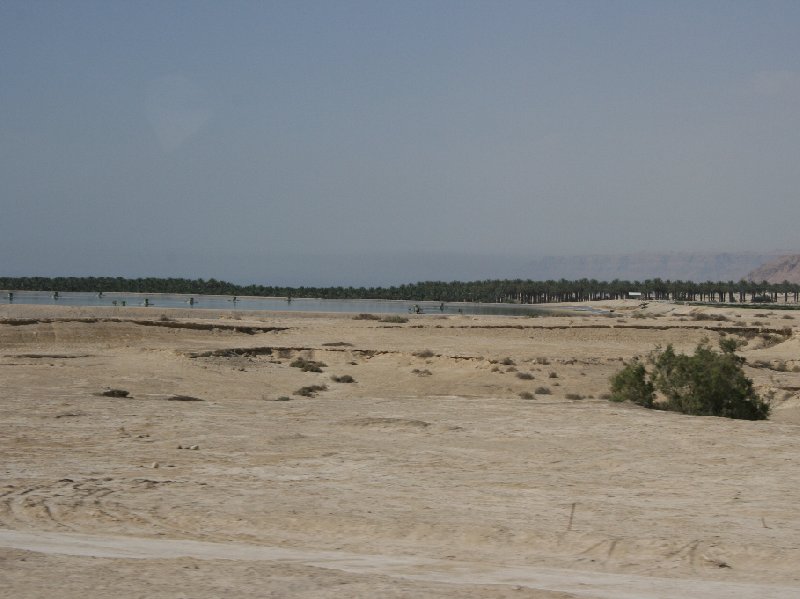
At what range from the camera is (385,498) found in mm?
12500

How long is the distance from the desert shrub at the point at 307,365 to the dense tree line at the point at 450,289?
99.2 metres

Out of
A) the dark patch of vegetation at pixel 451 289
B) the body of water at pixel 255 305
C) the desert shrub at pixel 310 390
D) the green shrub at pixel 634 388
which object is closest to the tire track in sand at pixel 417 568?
the green shrub at pixel 634 388

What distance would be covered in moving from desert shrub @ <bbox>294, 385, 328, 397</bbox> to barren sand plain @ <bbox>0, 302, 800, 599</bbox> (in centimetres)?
139

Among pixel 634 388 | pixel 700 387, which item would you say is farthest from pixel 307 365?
pixel 700 387

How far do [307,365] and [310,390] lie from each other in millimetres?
7858

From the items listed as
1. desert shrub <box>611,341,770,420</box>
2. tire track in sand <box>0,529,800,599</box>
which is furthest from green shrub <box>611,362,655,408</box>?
Result: tire track in sand <box>0,529,800,599</box>

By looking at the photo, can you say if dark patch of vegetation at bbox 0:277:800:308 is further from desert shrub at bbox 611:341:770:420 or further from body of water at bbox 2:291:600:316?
desert shrub at bbox 611:341:770:420

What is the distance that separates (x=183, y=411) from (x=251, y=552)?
10.8 metres

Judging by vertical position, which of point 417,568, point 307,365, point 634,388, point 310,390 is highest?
point 634,388

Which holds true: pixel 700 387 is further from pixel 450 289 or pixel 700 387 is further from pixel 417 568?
pixel 450 289

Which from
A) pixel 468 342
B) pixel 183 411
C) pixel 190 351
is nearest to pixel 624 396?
pixel 183 411

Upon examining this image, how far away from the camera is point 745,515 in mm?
11664

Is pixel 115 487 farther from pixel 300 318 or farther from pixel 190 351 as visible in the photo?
pixel 300 318

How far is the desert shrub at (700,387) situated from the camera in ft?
74.7
